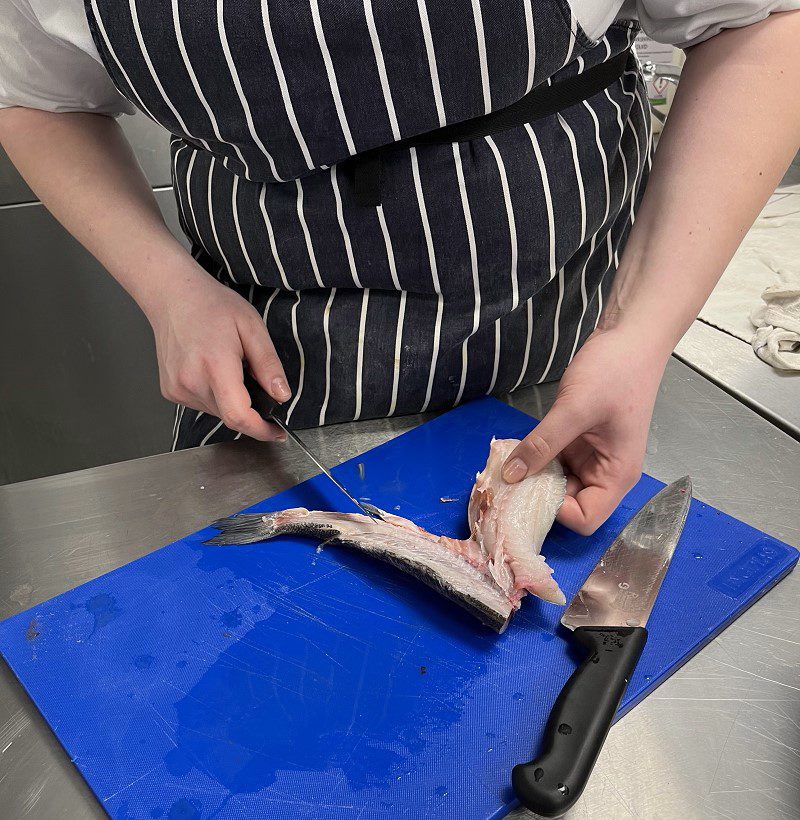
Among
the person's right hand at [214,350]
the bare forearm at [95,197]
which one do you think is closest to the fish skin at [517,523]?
the person's right hand at [214,350]

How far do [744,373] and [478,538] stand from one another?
0.63 meters

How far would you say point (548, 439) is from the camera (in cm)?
98

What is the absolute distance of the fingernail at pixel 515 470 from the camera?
3.33ft

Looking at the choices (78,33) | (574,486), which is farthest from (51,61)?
(574,486)

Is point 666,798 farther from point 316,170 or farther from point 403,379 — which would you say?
point 316,170

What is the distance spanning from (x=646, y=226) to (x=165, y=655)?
2.65 feet

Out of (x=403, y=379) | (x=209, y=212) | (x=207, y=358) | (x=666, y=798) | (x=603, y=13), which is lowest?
(x=666, y=798)

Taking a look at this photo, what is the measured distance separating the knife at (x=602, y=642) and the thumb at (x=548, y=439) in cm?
14

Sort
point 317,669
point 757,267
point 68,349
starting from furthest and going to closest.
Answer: point 68,349 < point 757,267 < point 317,669

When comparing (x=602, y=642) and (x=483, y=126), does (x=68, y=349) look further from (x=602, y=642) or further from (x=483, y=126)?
(x=602, y=642)

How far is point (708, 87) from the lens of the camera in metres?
1.05

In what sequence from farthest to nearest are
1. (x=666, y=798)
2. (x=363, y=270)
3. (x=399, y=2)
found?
(x=363, y=270), (x=399, y=2), (x=666, y=798)

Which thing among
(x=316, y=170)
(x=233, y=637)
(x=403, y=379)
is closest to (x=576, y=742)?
(x=233, y=637)

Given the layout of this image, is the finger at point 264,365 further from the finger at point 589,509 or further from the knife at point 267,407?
the finger at point 589,509
